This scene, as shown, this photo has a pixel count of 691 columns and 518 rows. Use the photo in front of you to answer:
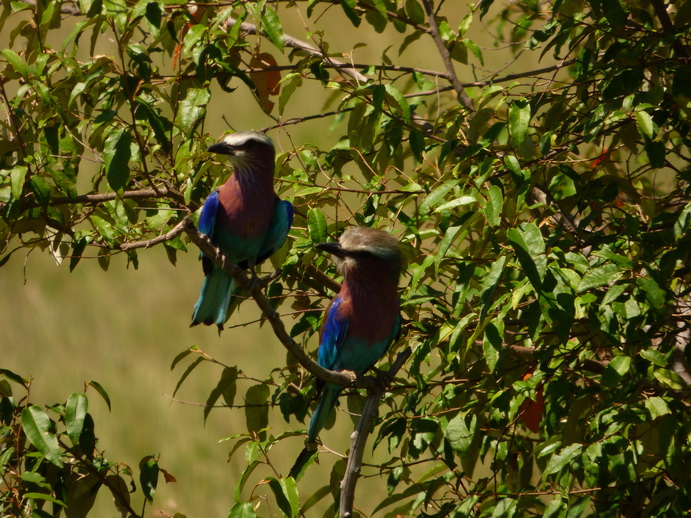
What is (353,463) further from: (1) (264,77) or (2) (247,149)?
(1) (264,77)

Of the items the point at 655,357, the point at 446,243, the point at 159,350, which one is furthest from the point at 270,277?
the point at 159,350

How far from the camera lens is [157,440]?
24.1 ft

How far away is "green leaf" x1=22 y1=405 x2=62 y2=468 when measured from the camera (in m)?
2.69

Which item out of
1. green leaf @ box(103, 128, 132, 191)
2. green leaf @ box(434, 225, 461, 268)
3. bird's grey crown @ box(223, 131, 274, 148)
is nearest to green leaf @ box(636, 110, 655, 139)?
green leaf @ box(434, 225, 461, 268)

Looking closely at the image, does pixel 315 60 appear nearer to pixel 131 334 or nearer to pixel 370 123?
pixel 370 123

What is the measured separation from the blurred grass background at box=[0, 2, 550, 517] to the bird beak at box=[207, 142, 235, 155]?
320 cm

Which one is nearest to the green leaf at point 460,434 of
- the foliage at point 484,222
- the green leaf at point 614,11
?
the foliage at point 484,222

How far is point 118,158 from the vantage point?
8.39 ft

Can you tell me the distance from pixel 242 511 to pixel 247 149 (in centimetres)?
141

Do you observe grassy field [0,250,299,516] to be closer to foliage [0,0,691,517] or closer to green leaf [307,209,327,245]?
foliage [0,0,691,517]

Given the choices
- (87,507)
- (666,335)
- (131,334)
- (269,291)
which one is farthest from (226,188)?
(131,334)

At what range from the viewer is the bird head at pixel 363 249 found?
130 inches

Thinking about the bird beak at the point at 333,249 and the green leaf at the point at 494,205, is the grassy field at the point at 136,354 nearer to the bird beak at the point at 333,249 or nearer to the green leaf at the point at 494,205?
the bird beak at the point at 333,249

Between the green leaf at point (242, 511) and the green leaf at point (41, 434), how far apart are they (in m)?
0.52
